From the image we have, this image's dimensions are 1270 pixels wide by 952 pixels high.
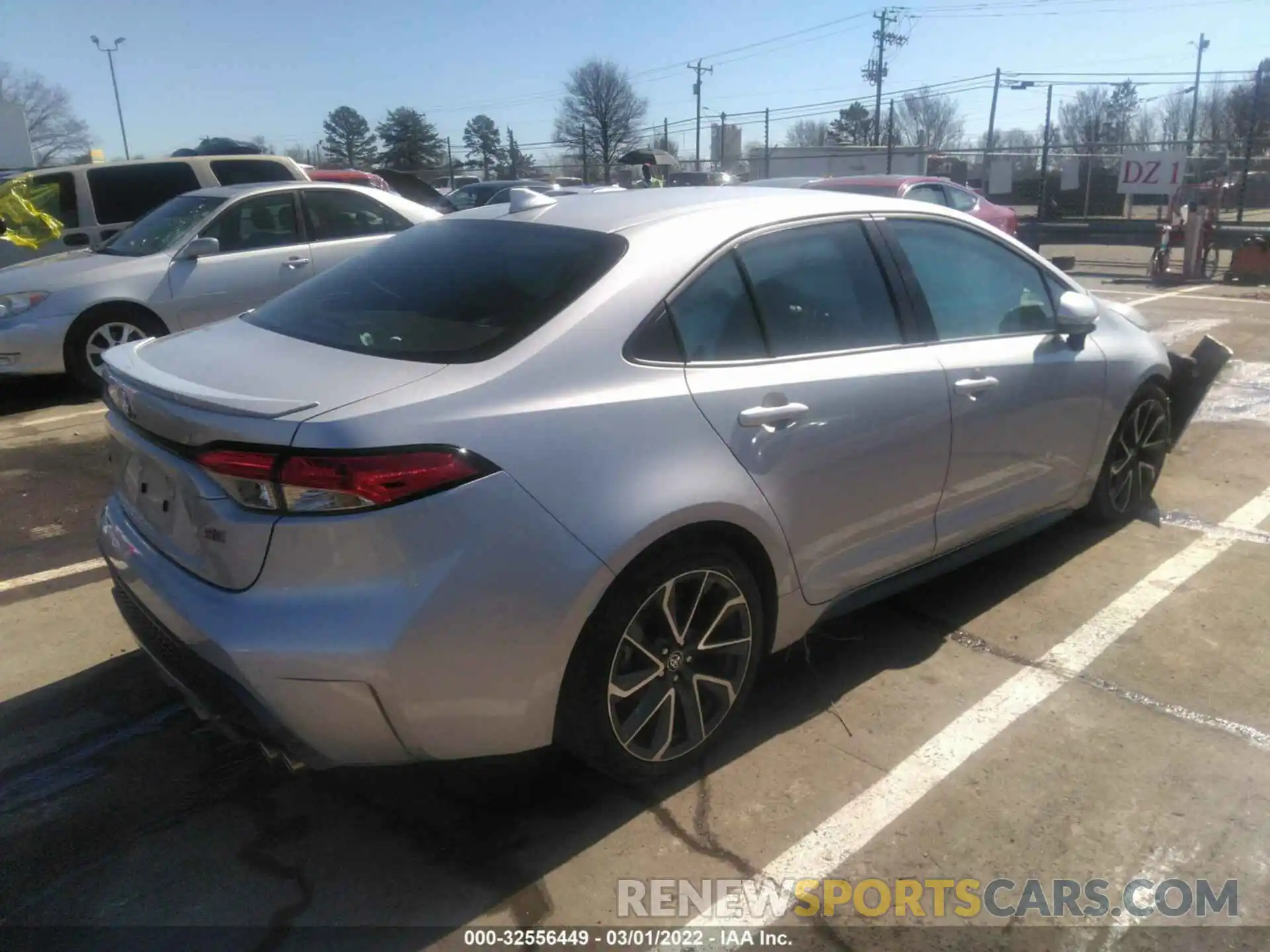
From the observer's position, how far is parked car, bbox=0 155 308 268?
386 inches

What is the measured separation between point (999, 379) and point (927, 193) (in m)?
10.7

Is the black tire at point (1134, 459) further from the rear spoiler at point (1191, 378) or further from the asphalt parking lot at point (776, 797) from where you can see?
the asphalt parking lot at point (776, 797)

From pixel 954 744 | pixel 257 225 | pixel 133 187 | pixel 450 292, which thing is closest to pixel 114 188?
pixel 133 187

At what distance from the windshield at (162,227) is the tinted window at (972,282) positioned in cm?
638

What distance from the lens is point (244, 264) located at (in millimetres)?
8062

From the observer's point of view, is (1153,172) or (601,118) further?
(601,118)

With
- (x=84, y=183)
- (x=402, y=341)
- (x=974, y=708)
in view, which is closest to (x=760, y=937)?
(x=974, y=708)

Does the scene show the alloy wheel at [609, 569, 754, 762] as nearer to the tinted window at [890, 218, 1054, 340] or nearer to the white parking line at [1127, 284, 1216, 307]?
the tinted window at [890, 218, 1054, 340]

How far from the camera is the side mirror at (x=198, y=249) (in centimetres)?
772

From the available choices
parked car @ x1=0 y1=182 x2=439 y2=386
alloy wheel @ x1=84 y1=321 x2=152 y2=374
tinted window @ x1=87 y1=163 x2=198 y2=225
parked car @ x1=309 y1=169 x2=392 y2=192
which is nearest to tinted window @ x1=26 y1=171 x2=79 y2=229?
tinted window @ x1=87 y1=163 x2=198 y2=225

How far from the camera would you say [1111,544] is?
4723 millimetres

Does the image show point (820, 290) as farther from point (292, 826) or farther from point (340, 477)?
point (292, 826)

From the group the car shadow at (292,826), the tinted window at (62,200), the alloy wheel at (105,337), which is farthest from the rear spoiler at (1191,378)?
the tinted window at (62,200)

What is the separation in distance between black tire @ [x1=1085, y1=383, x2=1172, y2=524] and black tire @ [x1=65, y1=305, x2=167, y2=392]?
666 cm
